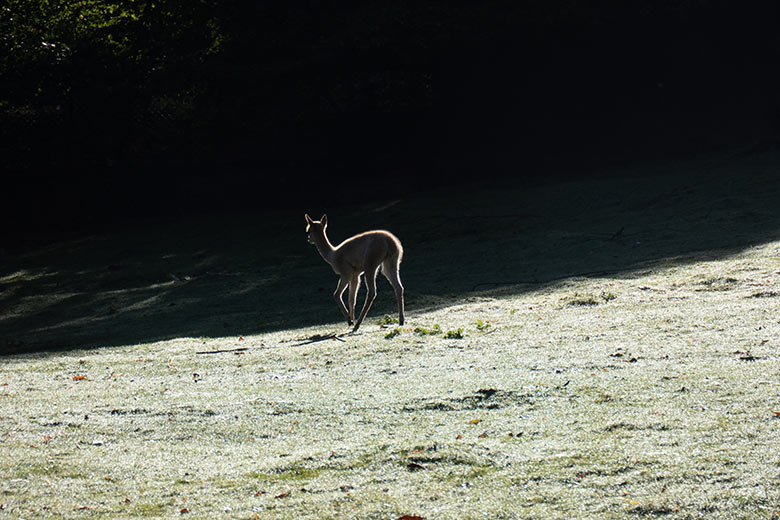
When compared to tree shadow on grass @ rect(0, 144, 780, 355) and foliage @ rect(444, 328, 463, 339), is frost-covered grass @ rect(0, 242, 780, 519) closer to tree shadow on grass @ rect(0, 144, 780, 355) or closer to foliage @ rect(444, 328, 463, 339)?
foliage @ rect(444, 328, 463, 339)

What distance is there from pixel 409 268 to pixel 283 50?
11.8 meters

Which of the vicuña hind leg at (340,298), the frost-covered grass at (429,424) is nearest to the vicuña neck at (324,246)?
the vicuña hind leg at (340,298)

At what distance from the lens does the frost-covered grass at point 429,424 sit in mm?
4145

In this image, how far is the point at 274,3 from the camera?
83.7 ft

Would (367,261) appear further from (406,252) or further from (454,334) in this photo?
(406,252)

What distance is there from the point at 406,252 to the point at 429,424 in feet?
41.0

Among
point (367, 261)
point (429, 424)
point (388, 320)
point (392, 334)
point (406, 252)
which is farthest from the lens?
point (406, 252)

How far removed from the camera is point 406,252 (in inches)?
707

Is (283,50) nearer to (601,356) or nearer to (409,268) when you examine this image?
(409,268)

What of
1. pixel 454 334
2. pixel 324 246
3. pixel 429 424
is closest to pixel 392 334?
pixel 454 334

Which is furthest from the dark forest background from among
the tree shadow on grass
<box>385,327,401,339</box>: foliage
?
<box>385,327,401,339</box>: foliage

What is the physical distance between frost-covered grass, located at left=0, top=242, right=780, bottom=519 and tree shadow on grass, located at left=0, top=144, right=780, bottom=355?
3.08 meters

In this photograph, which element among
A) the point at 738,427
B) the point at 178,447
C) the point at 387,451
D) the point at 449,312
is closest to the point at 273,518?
the point at 387,451

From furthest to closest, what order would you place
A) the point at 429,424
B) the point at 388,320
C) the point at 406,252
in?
the point at 406,252, the point at 388,320, the point at 429,424
